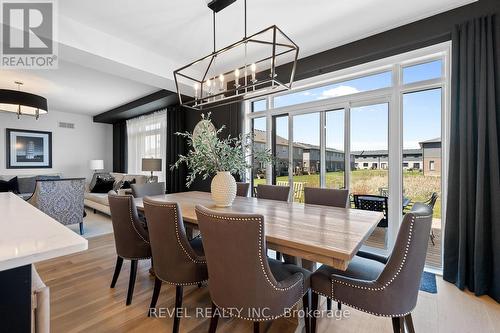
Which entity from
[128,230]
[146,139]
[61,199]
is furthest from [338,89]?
[146,139]

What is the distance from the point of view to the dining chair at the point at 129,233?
197 centimetres

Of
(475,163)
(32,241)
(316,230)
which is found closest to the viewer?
(32,241)

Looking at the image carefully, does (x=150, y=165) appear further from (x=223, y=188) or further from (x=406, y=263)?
(x=406, y=263)

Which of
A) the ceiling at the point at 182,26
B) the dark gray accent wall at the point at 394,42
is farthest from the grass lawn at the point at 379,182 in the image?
the ceiling at the point at 182,26

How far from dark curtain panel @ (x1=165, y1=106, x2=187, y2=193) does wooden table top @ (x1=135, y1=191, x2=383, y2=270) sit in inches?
119

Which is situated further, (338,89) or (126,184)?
(126,184)

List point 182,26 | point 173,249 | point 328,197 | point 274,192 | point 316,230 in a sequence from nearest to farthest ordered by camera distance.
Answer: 1. point 316,230
2. point 173,249
3. point 328,197
4. point 182,26
5. point 274,192

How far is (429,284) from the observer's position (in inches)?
93.5

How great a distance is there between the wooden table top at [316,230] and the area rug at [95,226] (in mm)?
2554

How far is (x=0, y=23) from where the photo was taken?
2.24 meters

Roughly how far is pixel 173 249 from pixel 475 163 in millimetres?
2795

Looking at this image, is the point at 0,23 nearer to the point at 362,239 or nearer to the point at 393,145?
the point at 362,239

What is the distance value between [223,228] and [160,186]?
2353 mm

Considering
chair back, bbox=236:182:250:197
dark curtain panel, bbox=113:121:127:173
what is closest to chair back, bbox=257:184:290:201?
chair back, bbox=236:182:250:197
